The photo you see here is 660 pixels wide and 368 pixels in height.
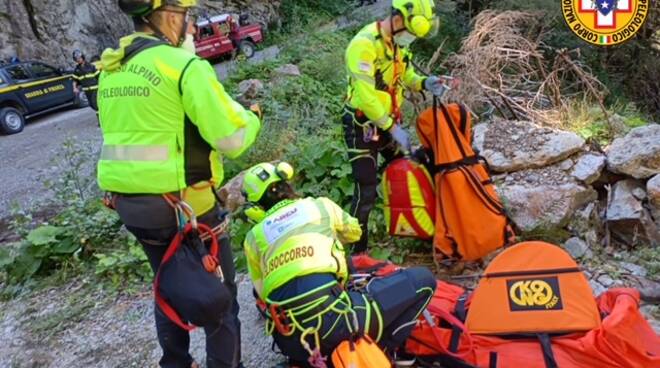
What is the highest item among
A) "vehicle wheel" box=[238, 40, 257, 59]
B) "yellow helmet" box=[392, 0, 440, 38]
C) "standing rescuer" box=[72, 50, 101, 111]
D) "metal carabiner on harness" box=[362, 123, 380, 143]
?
"yellow helmet" box=[392, 0, 440, 38]

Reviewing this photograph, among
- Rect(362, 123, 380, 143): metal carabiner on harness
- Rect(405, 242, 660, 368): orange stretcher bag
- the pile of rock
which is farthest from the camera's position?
the pile of rock

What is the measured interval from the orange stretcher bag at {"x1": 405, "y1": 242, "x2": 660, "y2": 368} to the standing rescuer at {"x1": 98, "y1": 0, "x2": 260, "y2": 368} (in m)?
1.17

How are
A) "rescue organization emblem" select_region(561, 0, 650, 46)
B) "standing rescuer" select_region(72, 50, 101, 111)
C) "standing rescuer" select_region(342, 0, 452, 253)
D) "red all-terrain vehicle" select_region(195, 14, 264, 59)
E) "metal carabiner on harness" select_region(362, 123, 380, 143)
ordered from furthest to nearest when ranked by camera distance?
"red all-terrain vehicle" select_region(195, 14, 264, 59) → "standing rescuer" select_region(72, 50, 101, 111) → "rescue organization emblem" select_region(561, 0, 650, 46) → "metal carabiner on harness" select_region(362, 123, 380, 143) → "standing rescuer" select_region(342, 0, 452, 253)

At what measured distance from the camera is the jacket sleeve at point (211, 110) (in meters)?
1.92

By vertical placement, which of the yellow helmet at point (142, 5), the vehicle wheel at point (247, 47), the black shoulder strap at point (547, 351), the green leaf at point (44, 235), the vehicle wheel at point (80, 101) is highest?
the yellow helmet at point (142, 5)

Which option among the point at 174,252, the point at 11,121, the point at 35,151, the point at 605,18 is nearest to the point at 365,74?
the point at 174,252

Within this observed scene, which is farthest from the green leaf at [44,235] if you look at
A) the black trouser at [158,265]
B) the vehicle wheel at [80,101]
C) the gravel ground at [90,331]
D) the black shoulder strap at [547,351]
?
the vehicle wheel at [80,101]

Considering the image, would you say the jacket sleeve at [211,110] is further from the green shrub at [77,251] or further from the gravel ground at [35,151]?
the gravel ground at [35,151]

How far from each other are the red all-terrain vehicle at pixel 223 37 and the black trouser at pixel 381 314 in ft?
45.4

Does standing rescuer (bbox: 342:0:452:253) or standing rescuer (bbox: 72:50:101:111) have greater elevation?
standing rescuer (bbox: 342:0:452:253)

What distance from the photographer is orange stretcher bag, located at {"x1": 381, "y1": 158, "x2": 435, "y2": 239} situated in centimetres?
358

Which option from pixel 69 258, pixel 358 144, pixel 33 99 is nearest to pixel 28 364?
pixel 69 258

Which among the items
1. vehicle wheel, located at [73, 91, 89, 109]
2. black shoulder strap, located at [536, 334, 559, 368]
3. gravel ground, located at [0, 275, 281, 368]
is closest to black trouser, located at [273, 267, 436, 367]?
black shoulder strap, located at [536, 334, 559, 368]

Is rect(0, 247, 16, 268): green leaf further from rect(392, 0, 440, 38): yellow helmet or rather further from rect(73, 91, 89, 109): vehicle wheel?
rect(73, 91, 89, 109): vehicle wheel
